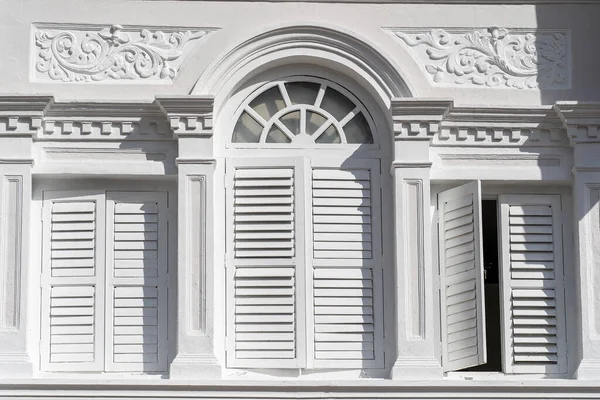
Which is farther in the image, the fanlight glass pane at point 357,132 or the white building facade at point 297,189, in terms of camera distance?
the fanlight glass pane at point 357,132

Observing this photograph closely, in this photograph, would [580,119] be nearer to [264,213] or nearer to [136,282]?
[264,213]

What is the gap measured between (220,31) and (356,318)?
101 inches

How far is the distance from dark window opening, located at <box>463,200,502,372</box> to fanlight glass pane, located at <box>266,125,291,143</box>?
1.79 meters

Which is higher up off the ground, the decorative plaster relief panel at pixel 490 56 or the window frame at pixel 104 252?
the decorative plaster relief panel at pixel 490 56

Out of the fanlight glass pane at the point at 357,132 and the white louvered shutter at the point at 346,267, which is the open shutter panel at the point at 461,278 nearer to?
the white louvered shutter at the point at 346,267

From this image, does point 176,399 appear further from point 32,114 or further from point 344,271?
point 32,114

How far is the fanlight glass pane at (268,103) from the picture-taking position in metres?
12.3

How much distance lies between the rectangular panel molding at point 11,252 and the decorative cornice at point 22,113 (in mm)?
381

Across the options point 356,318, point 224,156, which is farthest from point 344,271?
point 224,156

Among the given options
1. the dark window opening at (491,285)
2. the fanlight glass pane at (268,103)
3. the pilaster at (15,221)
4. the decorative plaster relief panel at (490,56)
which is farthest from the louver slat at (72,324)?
the decorative plaster relief panel at (490,56)

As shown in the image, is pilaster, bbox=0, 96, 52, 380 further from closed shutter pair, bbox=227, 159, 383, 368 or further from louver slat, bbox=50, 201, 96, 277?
closed shutter pair, bbox=227, 159, 383, 368

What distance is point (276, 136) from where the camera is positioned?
12.2 meters

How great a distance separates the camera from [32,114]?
470 inches

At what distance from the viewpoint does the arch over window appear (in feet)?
40.2
